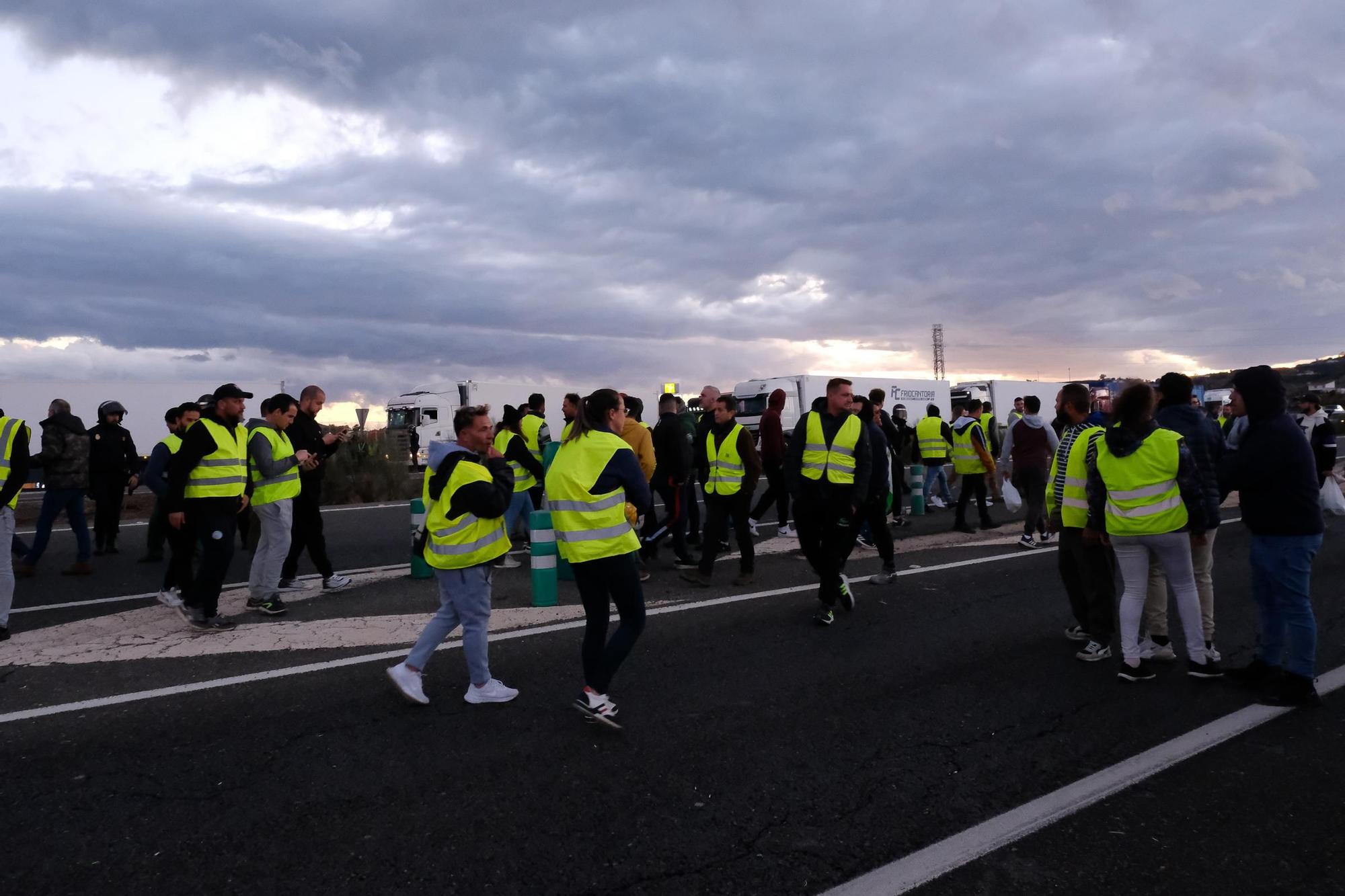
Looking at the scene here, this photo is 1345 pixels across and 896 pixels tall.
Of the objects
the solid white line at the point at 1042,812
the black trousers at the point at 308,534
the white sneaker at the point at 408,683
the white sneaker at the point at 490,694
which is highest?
the black trousers at the point at 308,534

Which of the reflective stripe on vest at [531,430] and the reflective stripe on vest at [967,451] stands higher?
the reflective stripe on vest at [531,430]

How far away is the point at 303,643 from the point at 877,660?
407cm

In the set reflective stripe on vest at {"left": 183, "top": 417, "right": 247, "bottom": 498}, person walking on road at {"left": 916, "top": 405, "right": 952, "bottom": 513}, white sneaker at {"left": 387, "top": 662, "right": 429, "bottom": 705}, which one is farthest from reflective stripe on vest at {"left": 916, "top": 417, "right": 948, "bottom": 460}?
white sneaker at {"left": 387, "top": 662, "right": 429, "bottom": 705}

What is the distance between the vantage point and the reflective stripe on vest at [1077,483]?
5.79m

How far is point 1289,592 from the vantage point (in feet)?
16.5

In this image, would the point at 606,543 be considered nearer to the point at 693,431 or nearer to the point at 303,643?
the point at 303,643

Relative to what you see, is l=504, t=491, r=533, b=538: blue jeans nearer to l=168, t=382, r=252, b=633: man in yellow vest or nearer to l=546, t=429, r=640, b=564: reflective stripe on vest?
l=168, t=382, r=252, b=633: man in yellow vest

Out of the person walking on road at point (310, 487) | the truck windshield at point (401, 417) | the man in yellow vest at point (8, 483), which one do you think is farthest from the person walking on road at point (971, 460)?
the truck windshield at point (401, 417)

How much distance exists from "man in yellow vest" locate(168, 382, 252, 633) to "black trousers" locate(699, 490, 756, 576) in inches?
158

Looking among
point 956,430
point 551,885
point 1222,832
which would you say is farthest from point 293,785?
point 956,430

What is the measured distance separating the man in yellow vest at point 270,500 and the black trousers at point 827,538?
431 cm

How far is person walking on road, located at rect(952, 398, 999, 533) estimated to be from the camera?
1183cm

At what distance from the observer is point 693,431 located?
12422mm

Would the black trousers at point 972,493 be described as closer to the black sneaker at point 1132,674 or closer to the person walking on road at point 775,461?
the person walking on road at point 775,461
